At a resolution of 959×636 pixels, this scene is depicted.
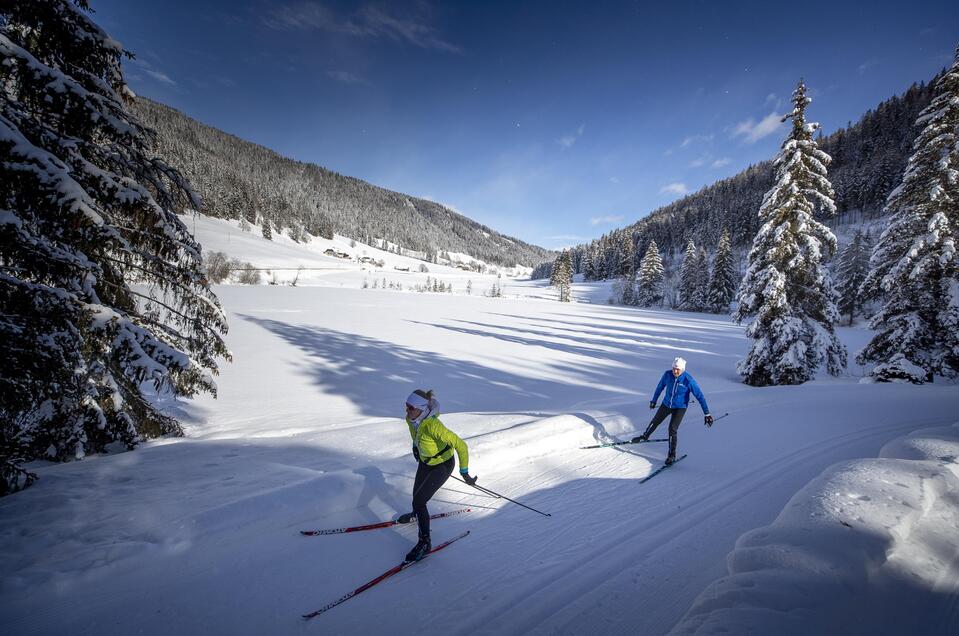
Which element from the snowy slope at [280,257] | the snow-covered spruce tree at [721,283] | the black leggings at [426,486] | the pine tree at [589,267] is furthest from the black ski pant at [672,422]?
the pine tree at [589,267]

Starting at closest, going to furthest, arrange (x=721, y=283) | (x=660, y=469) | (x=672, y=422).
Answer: (x=660, y=469)
(x=672, y=422)
(x=721, y=283)

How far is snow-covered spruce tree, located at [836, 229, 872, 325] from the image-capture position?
43.5 metres

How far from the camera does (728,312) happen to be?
5581 centimetres

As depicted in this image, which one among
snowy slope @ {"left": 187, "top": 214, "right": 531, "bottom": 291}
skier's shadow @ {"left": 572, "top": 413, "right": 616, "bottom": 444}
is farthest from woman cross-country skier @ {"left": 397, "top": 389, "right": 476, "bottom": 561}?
snowy slope @ {"left": 187, "top": 214, "right": 531, "bottom": 291}

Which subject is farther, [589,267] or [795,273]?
[589,267]

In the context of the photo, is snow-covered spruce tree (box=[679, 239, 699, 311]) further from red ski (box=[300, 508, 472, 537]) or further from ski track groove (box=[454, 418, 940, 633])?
red ski (box=[300, 508, 472, 537])

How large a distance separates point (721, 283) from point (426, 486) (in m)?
64.9

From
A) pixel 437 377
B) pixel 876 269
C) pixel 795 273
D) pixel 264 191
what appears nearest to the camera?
pixel 795 273

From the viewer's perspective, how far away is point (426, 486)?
4.47 m

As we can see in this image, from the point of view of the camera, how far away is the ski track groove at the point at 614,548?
3463 mm

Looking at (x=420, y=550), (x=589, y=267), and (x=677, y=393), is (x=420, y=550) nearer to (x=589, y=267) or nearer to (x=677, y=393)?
(x=677, y=393)

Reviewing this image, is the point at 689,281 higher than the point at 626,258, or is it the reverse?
the point at 626,258

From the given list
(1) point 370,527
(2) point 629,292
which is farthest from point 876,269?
(2) point 629,292

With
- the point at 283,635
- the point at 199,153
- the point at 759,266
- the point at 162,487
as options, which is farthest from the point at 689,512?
the point at 199,153
